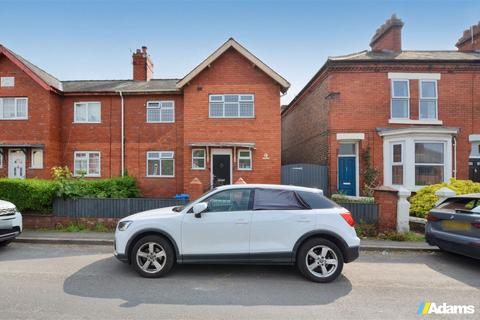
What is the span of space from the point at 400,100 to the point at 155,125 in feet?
39.8

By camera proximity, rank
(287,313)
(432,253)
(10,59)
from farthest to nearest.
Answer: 1. (10,59)
2. (432,253)
3. (287,313)

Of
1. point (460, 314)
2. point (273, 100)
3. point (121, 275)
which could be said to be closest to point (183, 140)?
point (273, 100)

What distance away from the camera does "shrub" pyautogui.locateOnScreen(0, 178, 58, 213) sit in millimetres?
8672

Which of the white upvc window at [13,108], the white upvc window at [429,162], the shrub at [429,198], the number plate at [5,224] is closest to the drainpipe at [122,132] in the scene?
the white upvc window at [13,108]

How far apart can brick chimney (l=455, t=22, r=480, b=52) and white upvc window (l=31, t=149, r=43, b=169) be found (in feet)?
76.7

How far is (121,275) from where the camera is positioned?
5.06 m

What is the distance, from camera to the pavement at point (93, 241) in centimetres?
705

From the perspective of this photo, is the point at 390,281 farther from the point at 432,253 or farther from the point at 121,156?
the point at 121,156

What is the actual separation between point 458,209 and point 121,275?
7124 mm

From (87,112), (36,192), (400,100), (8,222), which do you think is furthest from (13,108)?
(400,100)

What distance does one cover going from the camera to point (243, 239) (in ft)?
16.2

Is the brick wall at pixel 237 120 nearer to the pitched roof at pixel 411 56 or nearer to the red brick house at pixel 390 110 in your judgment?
the red brick house at pixel 390 110

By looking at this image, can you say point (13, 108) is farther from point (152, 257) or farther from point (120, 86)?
point (152, 257)

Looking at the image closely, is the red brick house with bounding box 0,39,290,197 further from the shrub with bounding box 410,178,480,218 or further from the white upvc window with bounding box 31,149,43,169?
the shrub with bounding box 410,178,480,218
